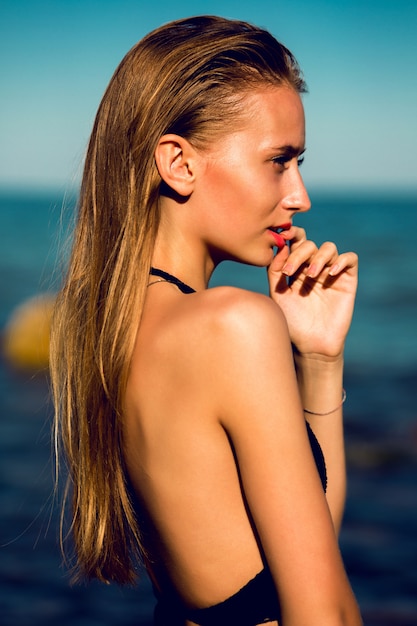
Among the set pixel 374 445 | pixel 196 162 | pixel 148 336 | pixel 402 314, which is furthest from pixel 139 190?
pixel 402 314

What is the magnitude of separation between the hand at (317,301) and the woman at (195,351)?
0.10m

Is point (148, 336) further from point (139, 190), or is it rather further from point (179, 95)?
point (179, 95)

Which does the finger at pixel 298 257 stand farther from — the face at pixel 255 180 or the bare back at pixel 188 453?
the bare back at pixel 188 453

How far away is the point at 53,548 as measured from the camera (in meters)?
6.46

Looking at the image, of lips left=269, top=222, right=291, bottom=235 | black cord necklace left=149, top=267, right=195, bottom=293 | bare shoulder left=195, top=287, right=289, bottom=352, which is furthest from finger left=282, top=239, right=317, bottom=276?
bare shoulder left=195, top=287, right=289, bottom=352

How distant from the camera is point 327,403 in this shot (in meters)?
2.67

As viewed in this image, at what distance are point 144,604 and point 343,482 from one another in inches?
132

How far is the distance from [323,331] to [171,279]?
688 millimetres

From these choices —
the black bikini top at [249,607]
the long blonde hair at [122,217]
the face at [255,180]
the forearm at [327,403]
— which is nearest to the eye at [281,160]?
the face at [255,180]

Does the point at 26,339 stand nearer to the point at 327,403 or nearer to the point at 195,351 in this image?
the point at 327,403

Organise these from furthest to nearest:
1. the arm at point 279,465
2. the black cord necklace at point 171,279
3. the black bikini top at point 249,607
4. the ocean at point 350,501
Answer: the ocean at point 350,501
the black cord necklace at point 171,279
the black bikini top at point 249,607
the arm at point 279,465

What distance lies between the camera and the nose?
2186mm

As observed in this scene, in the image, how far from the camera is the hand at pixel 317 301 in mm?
2598

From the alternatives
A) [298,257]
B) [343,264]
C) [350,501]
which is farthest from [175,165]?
[350,501]
